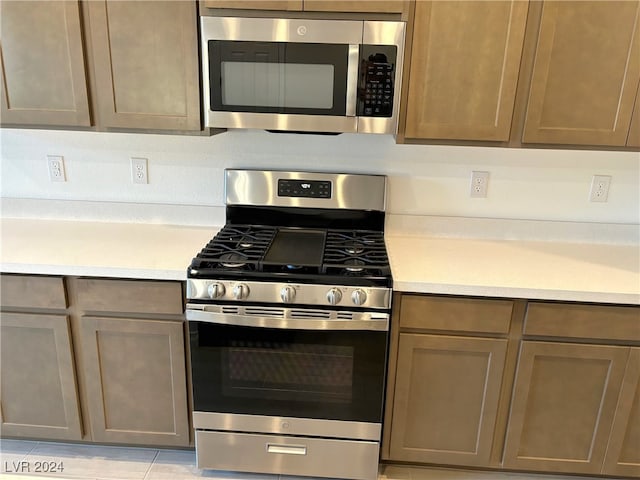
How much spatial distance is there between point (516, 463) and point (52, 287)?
1819 mm

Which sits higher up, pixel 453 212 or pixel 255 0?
pixel 255 0

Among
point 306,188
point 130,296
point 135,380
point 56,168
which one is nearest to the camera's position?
point 130,296

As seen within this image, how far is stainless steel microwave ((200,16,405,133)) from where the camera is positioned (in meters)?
1.65

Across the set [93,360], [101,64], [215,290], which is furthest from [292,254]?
[101,64]

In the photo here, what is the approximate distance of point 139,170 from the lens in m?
2.19

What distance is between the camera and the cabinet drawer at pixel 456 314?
1667mm

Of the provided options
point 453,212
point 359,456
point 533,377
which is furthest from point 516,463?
point 453,212

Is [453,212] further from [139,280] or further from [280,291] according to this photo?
[139,280]

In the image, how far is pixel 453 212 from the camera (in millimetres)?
2152

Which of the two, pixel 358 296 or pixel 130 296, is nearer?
pixel 358 296

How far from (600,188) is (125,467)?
7.45 ft

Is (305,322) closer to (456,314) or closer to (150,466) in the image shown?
(456,314)

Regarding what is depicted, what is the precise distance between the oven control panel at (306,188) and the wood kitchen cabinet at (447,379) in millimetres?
643

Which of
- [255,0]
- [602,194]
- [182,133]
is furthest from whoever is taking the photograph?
[602,194]
